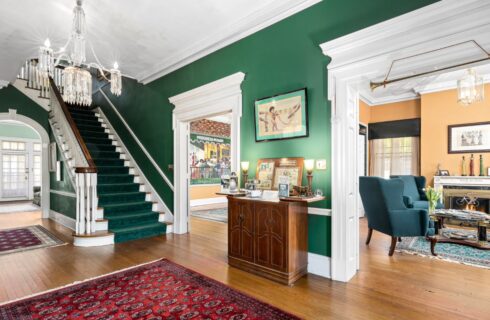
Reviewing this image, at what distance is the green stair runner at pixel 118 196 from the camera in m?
4.94

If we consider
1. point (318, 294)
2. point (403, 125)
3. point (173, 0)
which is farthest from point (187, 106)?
point (403, 125)

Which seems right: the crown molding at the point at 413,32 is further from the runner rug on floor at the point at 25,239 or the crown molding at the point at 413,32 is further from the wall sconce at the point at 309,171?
the runner rug on floor at the point at 25,239

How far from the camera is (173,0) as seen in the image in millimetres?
3400

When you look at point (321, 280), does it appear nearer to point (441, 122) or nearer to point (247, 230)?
point (247, 230)

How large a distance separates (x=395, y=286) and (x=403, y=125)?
5.57 meters

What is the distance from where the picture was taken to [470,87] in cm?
458

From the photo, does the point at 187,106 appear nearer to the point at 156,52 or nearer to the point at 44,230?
the point at 156,52

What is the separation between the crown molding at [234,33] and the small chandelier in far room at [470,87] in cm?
336

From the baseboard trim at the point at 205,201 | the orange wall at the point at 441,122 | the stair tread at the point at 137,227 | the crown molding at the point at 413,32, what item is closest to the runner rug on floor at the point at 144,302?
the stair tread at the point at 137,227

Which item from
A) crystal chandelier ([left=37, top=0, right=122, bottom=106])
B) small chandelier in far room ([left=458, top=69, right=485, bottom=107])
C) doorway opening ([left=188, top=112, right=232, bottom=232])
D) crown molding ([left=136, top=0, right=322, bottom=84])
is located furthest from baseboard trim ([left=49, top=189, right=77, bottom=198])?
small chandelier in far room ([left=458, top=69, right=485, bottom=107])

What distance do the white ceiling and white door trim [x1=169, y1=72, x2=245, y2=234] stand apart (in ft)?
2.21

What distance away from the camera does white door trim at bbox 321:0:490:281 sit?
92.5 inches

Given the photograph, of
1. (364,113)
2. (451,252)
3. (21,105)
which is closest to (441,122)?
(364,113)

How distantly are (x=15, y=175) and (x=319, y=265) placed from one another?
12.5 m
